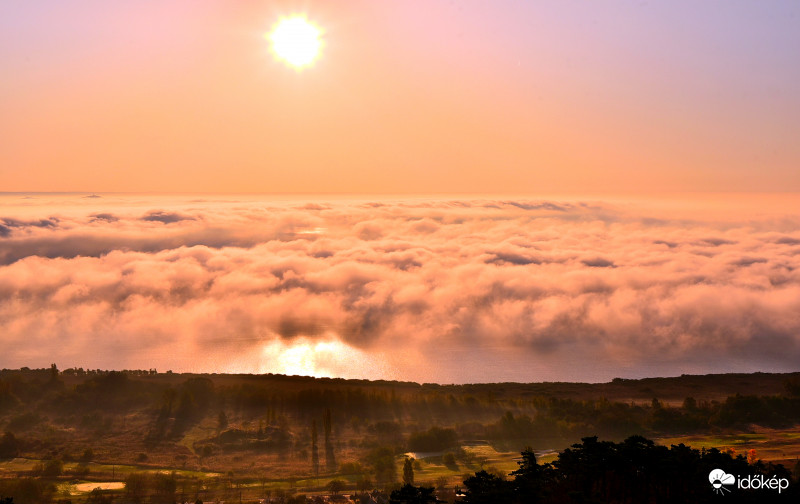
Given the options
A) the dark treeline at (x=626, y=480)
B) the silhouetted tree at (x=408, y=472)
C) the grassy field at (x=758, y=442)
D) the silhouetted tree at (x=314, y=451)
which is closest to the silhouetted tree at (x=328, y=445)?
the silhouetted tree at (x=314, y=451)

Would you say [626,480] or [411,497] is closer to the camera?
[411,497]

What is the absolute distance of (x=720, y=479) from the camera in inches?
1422

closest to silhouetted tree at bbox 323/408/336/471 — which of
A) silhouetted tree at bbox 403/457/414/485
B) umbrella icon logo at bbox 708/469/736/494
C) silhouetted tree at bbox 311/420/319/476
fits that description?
silhouetted tree at bbox 311/420/319/476

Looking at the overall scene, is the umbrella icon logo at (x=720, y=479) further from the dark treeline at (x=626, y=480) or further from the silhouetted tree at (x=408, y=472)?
the silhouetted tree at (x=408, y=472)

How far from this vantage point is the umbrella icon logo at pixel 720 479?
116 feet

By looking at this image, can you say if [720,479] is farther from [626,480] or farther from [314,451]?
[314,451]

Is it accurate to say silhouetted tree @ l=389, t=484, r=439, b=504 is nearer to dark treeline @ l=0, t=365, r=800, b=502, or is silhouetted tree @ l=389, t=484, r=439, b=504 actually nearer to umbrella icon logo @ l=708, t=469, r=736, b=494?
umbrella icon logo @ l=708, t=469, r=736, b=494

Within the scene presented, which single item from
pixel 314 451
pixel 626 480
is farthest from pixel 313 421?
pixel 626 480

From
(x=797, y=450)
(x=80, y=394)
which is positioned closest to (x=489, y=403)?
(x=797, y=450)

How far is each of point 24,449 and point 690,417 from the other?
229 feet

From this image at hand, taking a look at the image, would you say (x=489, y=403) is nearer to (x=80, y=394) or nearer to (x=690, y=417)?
(x=690, y=417)

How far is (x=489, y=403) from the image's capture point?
264ft

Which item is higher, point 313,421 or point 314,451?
point 313,421

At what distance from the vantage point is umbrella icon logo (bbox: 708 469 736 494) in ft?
116
